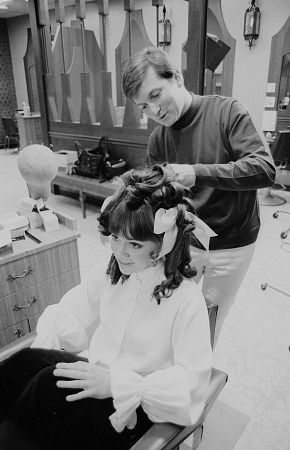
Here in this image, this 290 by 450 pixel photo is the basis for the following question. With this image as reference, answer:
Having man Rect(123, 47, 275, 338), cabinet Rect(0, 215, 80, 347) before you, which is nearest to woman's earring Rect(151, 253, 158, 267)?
man Rect(123, 47, 275, 338)

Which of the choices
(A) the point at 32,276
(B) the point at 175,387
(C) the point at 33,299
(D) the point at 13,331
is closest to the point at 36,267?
(A) the point at 32,276

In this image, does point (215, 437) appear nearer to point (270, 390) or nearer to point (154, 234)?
point (270, 390)

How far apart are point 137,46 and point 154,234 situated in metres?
6.63

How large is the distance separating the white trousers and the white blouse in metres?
0.41

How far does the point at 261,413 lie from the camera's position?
1746 mm

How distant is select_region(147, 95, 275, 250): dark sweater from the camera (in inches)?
50.3

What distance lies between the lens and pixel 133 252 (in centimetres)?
101

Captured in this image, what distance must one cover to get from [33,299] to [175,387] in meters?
1.11

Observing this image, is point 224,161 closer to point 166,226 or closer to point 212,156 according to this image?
point 212,156

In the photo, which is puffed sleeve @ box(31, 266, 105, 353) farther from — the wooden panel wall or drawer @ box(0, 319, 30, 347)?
the wooden panel wall

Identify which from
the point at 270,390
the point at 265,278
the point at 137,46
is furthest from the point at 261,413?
the point at 137,46

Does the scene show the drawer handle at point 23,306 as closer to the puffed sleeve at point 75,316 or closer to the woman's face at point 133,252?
the puffed sleeve at point 75,316

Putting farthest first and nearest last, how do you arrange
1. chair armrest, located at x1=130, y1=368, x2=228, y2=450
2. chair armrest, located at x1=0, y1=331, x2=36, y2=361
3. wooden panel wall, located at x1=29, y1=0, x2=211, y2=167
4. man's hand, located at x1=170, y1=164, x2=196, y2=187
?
wooden panel wall, located at x1=29, y1=0, x2=211, y2=167 → man's hand, located at x1=170, y1=164, x2=196, y2=187 → chair armrest, located at x1=0, y1=331, x2=36, y2=361 → chair armrest, located at x1=130, y1=368, x2=228, y2=450

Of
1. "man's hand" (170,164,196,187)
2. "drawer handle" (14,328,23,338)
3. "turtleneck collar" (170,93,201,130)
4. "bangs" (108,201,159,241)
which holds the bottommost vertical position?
"drawer handle" (14,328,23,338)
